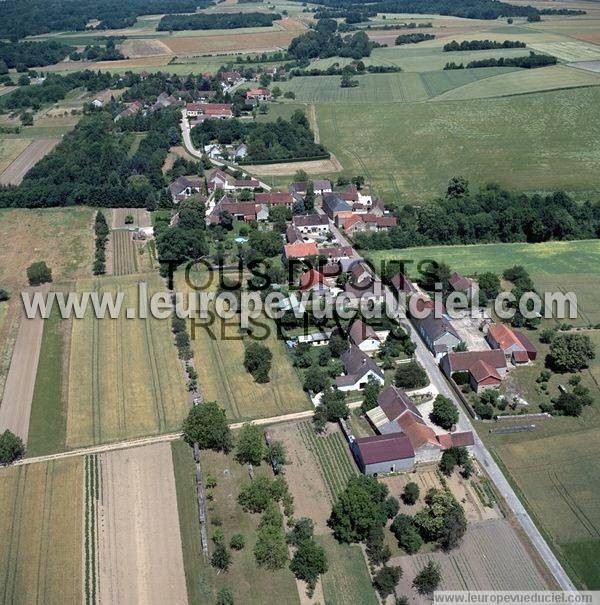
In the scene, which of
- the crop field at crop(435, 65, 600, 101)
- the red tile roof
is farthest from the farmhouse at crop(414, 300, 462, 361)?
the crop field at crop(435, 65, 600, 101)

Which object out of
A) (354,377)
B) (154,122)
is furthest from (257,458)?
(154,122)

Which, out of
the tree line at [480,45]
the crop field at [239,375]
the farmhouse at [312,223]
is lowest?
the crop field at [239,375]

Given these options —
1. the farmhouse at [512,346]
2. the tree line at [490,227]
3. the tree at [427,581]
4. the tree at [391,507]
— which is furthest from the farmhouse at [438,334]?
the tree at [427,581]

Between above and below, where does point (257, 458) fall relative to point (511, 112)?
below

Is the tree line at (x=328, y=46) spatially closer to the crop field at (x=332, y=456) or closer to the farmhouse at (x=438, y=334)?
the farmhouse at (x=438, y=334)

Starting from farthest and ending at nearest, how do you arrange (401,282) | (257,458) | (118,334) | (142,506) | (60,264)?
(60,264), (401,282), (118,334), (257,458), (142,506)

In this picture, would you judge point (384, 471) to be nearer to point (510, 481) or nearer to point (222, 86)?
point (510, 481)
